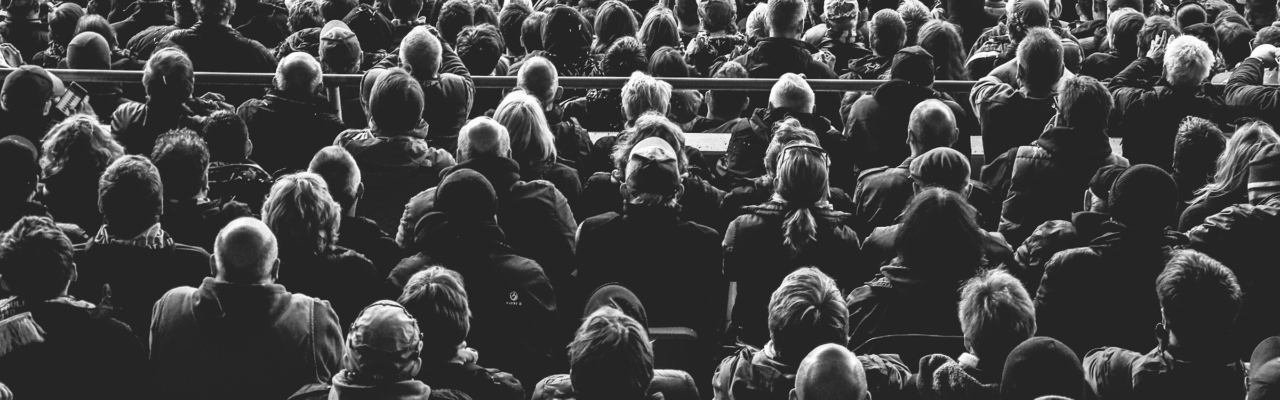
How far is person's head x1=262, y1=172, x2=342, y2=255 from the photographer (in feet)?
18.3

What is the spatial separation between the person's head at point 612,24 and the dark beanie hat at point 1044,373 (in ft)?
18.1

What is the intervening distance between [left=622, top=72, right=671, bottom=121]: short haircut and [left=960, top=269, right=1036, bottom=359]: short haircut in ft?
10.00

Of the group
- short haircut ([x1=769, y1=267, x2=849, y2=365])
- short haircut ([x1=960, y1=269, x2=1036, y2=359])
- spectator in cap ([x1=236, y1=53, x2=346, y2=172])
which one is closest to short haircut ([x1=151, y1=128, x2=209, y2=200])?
spectator in cap ([x1=236, y1=53, x2=346, y2=172])

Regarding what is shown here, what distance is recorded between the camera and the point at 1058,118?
7461mm

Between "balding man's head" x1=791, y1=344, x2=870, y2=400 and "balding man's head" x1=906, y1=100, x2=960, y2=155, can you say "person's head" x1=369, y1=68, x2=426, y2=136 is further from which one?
"balding man's head" x1=791, y1=344, x2=870, y2=400

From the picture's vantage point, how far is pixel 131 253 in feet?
18.4

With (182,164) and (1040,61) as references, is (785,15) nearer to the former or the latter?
(1040,61)

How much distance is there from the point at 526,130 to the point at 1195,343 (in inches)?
134

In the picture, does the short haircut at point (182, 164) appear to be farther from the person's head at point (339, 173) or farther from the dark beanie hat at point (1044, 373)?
the dark beanie hat at point (1044, 373)

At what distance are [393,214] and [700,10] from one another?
3.54 metres

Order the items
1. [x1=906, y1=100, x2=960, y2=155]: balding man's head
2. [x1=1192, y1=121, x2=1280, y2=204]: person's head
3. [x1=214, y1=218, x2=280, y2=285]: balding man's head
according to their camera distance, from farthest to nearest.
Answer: [x1=906, y1=100, x2=960, y2=155]: balding man's head
[x1=1192, y1=121, x2=1280, y2=204]: person's head
[x1=214, y1=218, x2=280, y2=285]: balding man's head

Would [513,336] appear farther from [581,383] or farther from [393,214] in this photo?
[393,214]

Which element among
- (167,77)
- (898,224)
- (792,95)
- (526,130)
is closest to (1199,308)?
(898,224)

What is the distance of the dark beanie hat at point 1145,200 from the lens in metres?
5.88
